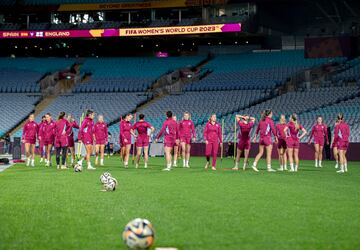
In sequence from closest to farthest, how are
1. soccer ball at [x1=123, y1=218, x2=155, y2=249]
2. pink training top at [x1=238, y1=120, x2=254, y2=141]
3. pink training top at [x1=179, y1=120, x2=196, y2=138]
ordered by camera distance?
soccer ball at [x1=123, y1=218, x2=155, y2=249] < pink training top at [x1=238, y1=120, x2=254, y2=141] < pink training top at [x1=179, y1=120, x2=196, y2=138]

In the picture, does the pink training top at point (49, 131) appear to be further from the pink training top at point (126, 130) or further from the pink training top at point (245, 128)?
the pink training top at point (245, 128)

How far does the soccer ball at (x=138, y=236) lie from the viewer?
841 centimetres

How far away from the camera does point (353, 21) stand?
2313 inches

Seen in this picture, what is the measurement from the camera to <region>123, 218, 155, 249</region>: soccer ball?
331 inches

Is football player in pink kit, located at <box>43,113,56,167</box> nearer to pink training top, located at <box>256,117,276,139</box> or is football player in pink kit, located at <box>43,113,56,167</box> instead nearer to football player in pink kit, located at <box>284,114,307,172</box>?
pink training top, located at <box>256,117,276,139</box>

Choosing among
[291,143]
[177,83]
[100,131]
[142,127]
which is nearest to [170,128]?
[142,127]

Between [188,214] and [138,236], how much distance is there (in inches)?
163

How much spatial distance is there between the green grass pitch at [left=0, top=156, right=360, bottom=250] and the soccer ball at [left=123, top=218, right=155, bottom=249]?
633 millimetres

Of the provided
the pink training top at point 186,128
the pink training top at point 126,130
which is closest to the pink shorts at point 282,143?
the pink training top at point 186,128

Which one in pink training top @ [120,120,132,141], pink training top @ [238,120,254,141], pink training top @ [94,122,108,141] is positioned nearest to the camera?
pink training top @ [238,120,254,141]

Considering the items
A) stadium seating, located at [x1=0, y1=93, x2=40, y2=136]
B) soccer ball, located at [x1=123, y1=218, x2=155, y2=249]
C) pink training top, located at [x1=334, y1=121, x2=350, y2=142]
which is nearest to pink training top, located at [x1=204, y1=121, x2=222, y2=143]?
pink training top, located at [x1=334, y1=121, x2=350, y2=142]

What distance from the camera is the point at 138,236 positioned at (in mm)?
8406

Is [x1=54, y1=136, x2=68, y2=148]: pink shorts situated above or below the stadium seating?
below

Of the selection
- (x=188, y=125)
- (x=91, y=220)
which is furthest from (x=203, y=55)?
(x=91, y=220)
